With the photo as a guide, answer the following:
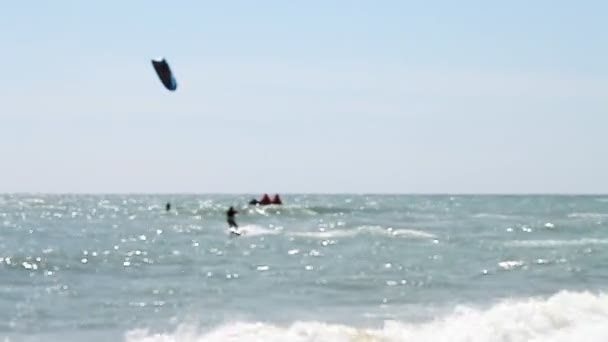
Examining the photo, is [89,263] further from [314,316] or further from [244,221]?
[244,221]

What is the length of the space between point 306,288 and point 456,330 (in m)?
7.07

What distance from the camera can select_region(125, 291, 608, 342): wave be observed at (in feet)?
51.3

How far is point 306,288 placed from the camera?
2291cm

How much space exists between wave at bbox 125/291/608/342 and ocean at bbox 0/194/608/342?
0.03 metres

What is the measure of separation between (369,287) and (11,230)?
31248 millimetres

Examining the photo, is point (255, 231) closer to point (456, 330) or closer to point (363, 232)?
point (363, 232)

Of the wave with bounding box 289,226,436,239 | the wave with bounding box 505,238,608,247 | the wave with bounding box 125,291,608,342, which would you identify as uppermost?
the wave with bounding box 289,226,436,239

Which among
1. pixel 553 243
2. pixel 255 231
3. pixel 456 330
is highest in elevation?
pixel 255 231

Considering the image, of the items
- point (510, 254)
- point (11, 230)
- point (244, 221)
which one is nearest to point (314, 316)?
point (510, 254)

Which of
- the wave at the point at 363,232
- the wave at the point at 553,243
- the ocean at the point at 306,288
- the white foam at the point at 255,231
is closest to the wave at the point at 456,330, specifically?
the ocean at the point at 306,288

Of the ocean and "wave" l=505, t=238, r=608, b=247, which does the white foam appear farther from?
"wave" l=505, t=238, r=608, b=247

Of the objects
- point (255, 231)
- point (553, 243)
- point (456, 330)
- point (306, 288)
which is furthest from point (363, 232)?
point (456, 330)

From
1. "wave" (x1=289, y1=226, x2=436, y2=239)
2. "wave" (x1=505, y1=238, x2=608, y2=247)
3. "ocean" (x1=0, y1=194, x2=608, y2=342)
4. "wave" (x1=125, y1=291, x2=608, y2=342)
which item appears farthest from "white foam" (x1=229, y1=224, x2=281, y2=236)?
"wave" (x1=125, y1=291, x2=608, y2=342)

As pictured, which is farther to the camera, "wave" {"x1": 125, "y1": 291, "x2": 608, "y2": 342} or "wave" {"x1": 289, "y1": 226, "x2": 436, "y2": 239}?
"wave" {"x1": 289, "y1": 226, "x2": 436, "y2": 239}
